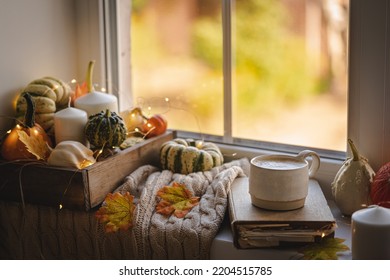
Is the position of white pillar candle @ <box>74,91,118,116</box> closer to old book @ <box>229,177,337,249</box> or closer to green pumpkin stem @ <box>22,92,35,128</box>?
green pumpkin stem @ <box>22,92,35,128</box>

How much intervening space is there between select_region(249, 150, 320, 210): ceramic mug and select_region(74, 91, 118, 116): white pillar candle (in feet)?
1.49

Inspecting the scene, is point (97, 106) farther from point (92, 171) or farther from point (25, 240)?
point (25, 240)

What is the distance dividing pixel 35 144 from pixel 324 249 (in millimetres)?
741

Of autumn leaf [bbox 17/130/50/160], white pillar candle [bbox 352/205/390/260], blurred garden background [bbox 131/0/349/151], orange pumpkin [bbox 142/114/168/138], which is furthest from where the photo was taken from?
orange pumpkin [bbox 142/114/168/138]

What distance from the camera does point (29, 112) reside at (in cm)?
153

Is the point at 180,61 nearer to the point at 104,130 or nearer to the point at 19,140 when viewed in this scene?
the point at 104,130

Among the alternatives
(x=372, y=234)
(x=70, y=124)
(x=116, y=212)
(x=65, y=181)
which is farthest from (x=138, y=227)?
(x=372, y=234)

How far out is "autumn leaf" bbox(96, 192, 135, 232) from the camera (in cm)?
144

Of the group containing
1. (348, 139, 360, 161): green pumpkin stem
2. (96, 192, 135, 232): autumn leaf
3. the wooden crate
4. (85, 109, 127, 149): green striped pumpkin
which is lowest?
(96, 192, 135, 232): autumn leaf

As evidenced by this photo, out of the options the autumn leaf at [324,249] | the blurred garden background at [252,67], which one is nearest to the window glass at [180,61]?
the blurred garden background at [252,67]

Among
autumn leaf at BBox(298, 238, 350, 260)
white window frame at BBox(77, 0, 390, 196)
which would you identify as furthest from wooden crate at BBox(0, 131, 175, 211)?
autumn leaf at BBox(298, 238, 350, 260)

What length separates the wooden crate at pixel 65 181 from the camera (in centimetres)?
147

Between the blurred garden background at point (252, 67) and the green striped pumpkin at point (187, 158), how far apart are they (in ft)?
0.54
